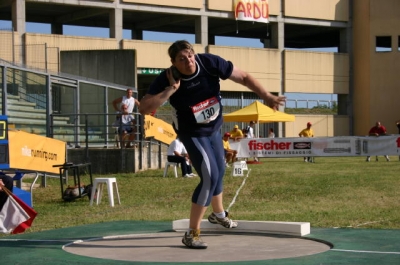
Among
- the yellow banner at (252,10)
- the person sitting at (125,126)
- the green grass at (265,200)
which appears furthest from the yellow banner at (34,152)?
the yellow banner at (252,10)

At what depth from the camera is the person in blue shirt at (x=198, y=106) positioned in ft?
25.8

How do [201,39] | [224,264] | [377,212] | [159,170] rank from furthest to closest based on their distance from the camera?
[201,39] → [159,170] → [377,212] → [224,264]

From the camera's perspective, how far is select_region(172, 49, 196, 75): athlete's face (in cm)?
781

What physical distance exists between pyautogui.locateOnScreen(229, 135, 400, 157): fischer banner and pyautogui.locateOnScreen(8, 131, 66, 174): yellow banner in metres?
17.2

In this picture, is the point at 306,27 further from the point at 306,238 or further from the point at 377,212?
the point at 306,238

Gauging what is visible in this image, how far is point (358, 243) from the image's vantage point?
27.1ft

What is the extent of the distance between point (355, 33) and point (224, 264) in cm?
5077

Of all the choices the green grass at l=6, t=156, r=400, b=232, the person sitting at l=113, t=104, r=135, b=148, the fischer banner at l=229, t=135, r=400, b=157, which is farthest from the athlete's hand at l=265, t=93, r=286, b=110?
the fischer banner at l=229, t=135, r=400, b=157

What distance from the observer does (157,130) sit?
26359 millimetres

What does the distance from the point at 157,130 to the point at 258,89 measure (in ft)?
59.9

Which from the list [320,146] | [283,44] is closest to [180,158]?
[320,146]

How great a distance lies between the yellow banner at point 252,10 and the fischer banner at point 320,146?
1748 centimetres

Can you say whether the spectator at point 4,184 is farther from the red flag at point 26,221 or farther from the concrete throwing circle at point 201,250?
the concrete throwing circle at point 201,250

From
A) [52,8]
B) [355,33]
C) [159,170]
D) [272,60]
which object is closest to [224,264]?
[159,170]
